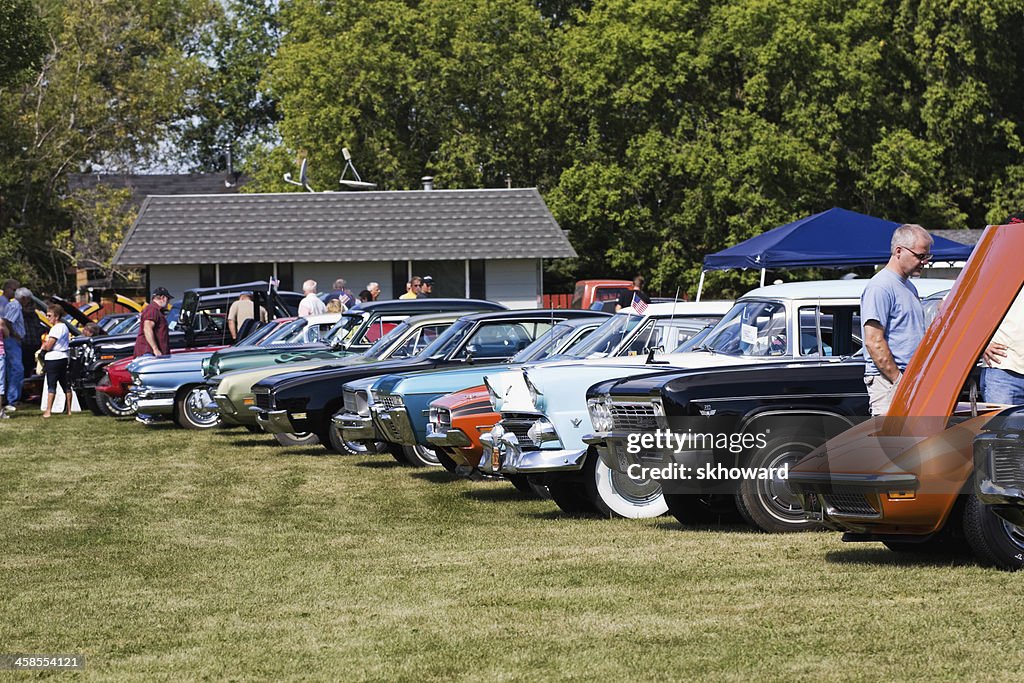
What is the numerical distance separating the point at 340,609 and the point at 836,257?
13419 millimetres

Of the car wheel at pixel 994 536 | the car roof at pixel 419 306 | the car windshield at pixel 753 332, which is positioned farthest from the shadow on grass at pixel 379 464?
the car wheel at pixel 994 536

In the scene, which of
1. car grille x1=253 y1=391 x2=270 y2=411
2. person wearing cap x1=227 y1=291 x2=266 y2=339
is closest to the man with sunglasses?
car grille x1=253 y1=391 x2=270 y2=411

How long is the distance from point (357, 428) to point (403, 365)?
1.31 metres

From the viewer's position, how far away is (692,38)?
167 feet

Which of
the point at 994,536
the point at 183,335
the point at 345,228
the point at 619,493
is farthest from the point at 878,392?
the point at 345,228

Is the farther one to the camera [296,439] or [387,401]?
[296,439]

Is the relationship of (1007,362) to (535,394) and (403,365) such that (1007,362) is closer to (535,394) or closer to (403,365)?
(535,394)

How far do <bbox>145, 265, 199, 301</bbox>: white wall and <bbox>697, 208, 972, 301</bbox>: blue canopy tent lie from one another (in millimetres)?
26864

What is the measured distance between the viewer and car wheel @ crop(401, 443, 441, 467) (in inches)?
658

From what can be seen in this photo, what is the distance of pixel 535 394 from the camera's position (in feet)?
41.2

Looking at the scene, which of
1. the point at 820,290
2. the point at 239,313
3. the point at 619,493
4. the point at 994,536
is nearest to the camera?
the point at 994,536

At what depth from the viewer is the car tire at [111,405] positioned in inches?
1013

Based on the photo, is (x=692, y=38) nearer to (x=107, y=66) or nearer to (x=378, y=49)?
(x=378, y=49)

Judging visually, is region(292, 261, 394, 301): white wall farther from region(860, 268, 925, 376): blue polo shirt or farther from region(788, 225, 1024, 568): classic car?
region(788, 225, 1024, 568): classic car
